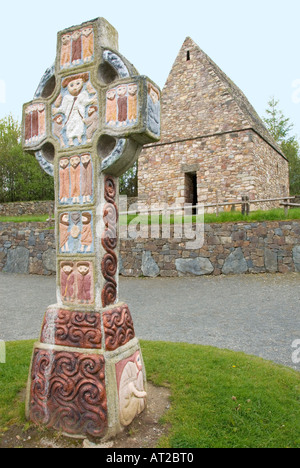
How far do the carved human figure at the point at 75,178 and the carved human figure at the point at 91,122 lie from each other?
20 cm

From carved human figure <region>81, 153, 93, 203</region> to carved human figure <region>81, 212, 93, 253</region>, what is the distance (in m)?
0.13

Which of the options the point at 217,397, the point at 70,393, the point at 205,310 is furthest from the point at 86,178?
the point at 205,310

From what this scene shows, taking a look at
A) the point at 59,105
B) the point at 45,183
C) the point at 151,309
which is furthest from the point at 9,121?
the point at 59,105

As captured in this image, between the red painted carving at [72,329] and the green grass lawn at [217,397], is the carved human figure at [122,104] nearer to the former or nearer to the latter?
the red painted carving at [72,329]

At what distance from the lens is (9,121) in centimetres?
2875

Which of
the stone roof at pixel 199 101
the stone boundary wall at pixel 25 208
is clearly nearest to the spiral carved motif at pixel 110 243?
the stone roof at pixel 199 101

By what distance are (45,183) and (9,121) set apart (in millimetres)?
6518

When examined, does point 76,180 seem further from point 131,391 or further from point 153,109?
point 131,391

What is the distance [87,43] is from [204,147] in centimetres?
1306

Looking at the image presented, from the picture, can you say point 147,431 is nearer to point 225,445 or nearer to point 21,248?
point 225,445

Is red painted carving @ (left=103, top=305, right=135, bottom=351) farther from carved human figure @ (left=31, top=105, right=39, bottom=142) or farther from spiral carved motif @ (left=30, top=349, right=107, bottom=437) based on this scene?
carved human figure @ (left=31, top=105, right=39, bottom=142)

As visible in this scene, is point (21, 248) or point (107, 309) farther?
point (21, 248)

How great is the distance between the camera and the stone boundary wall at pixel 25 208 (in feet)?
72.2
